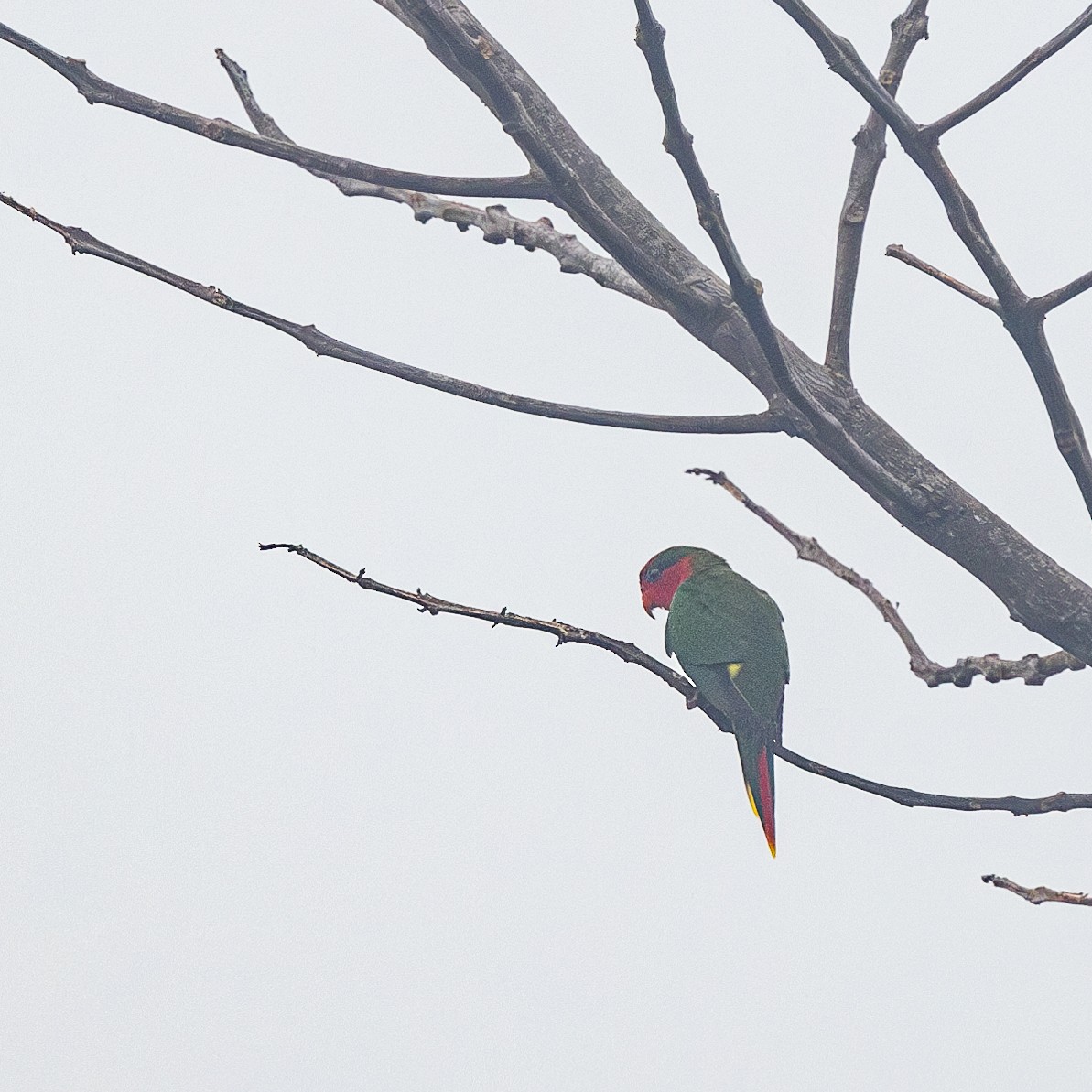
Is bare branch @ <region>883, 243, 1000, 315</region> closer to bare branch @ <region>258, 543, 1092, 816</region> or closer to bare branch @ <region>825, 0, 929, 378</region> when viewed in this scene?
bare branch @ <region>825, 0, 929, 378</region>

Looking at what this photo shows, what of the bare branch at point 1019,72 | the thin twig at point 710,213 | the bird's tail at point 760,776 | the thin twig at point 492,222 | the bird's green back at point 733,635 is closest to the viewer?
the thin twig at point 710,213

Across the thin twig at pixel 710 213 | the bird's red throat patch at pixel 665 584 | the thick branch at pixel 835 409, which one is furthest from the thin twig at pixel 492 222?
the bird's red throat patch at pixel 665 584

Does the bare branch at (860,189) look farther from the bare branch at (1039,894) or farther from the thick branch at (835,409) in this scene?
the bare branch at (1039,894)

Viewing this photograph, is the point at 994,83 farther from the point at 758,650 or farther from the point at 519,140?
the point at 758,650

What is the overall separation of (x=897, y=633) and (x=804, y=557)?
0.29m

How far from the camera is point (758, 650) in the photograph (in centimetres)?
326

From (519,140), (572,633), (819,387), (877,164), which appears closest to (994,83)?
(877,164)

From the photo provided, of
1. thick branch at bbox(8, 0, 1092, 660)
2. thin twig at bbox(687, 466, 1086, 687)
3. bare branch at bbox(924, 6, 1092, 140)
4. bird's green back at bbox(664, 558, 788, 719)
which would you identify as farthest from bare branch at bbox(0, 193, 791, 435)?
bird's green back at bbox(664, 558, 788, 719)

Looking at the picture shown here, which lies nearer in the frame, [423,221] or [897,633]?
[897,633]

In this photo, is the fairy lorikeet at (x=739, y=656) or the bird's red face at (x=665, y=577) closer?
the fairy lorikeet at (x=739, y=656)

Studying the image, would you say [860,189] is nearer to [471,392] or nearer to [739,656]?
[471,392]

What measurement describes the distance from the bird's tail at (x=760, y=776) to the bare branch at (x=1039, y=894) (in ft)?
3.33

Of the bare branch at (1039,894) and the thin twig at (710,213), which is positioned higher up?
the thin twig at (710,213)

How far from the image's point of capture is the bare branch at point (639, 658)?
6.05 feet
